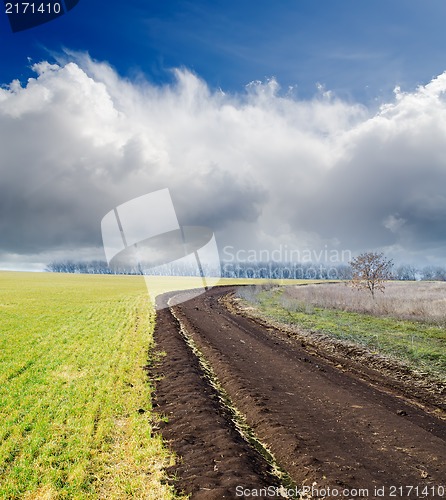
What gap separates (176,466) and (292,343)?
12.8m

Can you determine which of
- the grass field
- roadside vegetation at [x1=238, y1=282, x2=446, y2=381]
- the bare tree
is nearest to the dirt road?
the grass field

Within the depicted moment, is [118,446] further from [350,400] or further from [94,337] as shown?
[94,337]

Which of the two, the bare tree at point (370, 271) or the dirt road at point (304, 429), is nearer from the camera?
the dirt road at point (304, 429)

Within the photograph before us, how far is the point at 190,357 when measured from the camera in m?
15.6

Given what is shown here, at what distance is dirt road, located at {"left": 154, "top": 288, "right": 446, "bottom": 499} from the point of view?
245 inches

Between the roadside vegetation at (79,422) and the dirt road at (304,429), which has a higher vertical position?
the roadside vegetation at (79,422)

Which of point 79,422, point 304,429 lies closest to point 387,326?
point 304,429

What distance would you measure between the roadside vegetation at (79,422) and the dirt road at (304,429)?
76 cm

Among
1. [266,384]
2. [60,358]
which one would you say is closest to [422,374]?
[266,384]

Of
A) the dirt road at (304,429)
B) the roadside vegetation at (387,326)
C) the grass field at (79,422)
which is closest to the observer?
the dirt road at (304,429)

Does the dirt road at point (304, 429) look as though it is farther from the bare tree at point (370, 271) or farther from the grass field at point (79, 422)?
the bare tree at point (370, 271)

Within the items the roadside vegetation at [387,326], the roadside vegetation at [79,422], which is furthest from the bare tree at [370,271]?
the roadside vegetation at [79,422]

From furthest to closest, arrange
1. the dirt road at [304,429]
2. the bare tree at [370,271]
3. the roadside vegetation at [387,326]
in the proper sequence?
the bare tree at [370,271] → the roadside vegetation at [387,326] → the dirt road at [304,429]

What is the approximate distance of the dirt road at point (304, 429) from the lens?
6223mm
